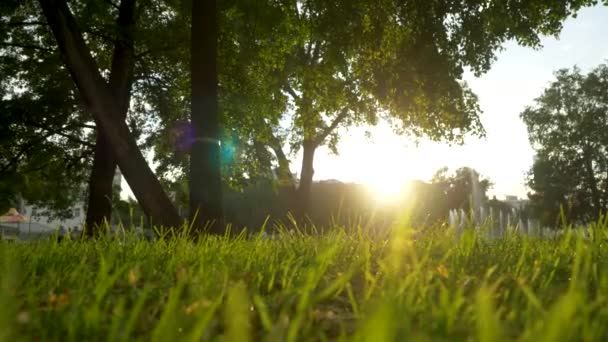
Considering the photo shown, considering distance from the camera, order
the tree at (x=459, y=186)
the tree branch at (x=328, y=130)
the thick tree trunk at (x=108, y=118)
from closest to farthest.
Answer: the thick tree trunk at (x=108, y=118), the tree branch at (x=328, y=130), the tree at (x=459, y=186)

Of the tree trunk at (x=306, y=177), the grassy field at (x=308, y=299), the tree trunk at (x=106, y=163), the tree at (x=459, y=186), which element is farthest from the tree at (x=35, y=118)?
the tree at (x=459, y=186)

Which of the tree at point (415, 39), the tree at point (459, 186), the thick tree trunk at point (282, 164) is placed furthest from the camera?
the tree at point (459, 186)

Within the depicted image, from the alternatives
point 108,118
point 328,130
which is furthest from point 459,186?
point 108,118

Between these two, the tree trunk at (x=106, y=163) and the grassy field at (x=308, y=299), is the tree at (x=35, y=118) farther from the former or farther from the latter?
the grassy field at (x=308, y=299)

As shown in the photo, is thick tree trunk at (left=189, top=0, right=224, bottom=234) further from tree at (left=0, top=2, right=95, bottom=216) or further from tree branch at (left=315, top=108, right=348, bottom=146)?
tree branch at (left=315, top=108, right=348, bottom=146)

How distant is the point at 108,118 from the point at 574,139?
46.3 metres

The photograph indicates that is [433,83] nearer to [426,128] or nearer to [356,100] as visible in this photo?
[426,128]

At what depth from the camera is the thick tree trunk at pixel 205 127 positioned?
33.4 feet

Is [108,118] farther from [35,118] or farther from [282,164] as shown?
[282,164]

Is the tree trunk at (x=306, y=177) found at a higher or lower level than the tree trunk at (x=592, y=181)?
lower

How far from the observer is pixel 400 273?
11.2 ft

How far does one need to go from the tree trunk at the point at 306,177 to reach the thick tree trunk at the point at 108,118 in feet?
62.3

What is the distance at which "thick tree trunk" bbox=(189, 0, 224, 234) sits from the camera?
1020cm

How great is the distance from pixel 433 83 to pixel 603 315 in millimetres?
12878
